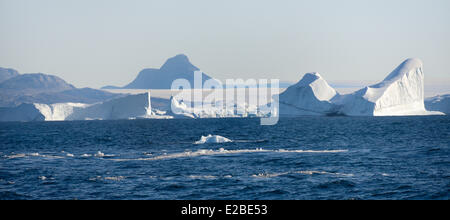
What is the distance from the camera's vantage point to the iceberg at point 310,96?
381 ft

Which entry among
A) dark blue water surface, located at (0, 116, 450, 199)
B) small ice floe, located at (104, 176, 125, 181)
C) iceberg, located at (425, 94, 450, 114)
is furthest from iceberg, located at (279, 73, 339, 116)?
small ice floe, located at (104, 176, 125, 181)

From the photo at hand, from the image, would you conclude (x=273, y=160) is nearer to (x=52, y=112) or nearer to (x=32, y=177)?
(x=32, y=177)

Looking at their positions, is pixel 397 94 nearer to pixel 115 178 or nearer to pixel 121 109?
pixel 121 109

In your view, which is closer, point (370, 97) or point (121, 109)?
point (370, 97)

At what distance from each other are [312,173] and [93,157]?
16785 mm

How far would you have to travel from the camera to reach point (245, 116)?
188m

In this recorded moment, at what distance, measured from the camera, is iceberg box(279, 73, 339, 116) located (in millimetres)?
116062

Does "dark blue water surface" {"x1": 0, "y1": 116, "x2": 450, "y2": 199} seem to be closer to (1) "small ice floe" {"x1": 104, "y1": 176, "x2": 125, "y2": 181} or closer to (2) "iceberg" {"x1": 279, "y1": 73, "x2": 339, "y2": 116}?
(1) "small ice floe" {"x1": 104, "y1": 176, "x2": 125, "y2": 181}

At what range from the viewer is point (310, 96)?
11662 cm

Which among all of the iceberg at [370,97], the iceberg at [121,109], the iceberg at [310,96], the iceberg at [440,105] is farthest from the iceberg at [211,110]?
the iceberg at [440,105]

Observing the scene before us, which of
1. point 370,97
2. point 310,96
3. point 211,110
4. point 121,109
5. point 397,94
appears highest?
point 397,94

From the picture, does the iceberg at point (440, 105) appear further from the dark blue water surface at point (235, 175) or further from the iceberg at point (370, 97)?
the dark blue water surface at point (235, 175)

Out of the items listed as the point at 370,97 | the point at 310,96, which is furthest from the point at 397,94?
the point at 310,96
